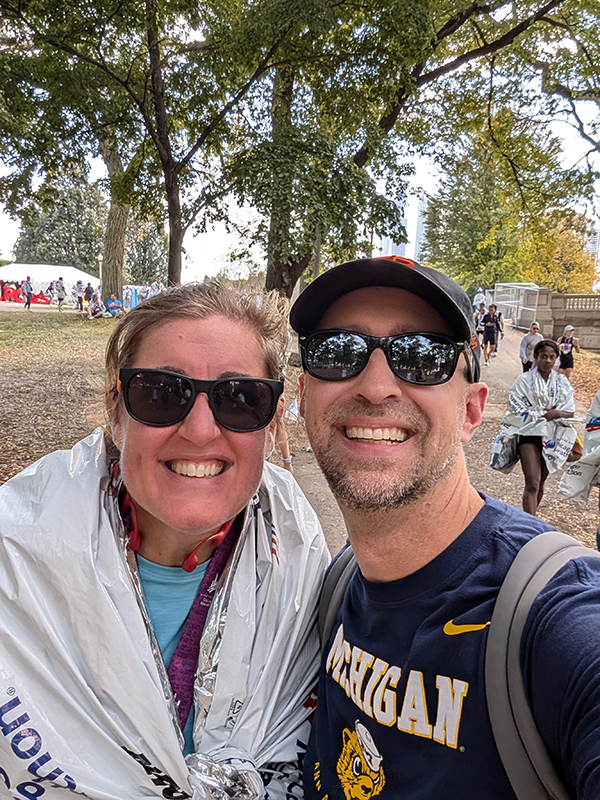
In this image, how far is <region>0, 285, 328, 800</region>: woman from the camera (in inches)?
54.5

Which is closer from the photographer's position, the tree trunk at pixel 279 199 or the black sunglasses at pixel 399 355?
the black sunglasses at pixel 399 355

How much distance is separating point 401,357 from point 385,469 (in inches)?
11.8

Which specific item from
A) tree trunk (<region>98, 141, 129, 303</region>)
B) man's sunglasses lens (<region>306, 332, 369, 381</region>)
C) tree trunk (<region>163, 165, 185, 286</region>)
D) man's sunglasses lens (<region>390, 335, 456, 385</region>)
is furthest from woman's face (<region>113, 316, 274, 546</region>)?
tree trunk (<region>98, 141, 129, 303</region>)

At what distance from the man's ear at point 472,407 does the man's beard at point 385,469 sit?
14 cm

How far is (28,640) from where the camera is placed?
1400 millimetres

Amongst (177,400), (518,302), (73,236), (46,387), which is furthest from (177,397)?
(73,236)

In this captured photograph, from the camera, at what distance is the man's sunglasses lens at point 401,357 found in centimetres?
149

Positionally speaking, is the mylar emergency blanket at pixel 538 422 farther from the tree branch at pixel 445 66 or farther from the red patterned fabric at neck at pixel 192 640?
the red patterned fabric at neck at pixel 192 640

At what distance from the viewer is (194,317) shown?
5.51 ft

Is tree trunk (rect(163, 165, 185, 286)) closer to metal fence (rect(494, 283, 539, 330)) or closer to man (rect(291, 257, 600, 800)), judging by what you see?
man (rect(291, 257, 600, 800))

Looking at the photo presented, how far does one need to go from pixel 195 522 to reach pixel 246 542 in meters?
0.25

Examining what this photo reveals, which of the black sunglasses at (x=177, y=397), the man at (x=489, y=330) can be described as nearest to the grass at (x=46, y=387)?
the black sunglasses at (x=177, y=397)

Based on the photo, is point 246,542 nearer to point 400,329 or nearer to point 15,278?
point 400,329

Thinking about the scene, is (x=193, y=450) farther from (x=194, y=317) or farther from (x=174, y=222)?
(x=174, y=222)
